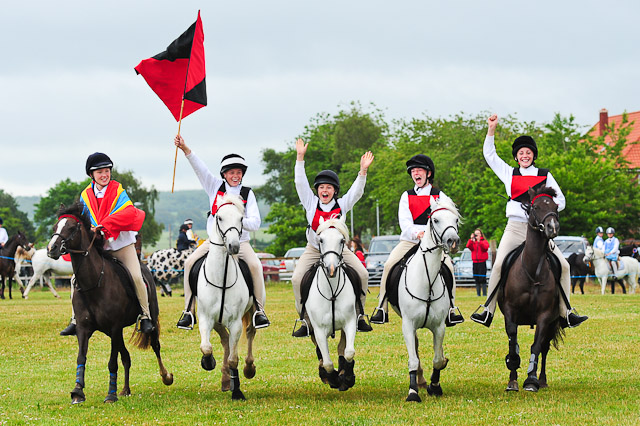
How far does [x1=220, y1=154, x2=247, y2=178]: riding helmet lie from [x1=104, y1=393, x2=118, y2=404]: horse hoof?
3172mm

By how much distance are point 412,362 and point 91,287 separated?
407 cm

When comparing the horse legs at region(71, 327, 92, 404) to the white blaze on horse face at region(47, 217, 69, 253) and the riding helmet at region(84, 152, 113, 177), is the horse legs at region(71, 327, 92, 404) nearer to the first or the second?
the white blaze on horse face at region(47, 217, 69, 253)

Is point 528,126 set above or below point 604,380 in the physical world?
above

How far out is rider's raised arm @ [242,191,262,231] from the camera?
34.4 ft

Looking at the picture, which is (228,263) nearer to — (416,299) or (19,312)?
(416,299)

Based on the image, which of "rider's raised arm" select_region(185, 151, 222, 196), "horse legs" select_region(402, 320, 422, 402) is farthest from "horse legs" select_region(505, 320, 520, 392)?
"rider's raised arm" select_region(185, 151, 222, 196)

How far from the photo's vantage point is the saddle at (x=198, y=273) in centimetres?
1079

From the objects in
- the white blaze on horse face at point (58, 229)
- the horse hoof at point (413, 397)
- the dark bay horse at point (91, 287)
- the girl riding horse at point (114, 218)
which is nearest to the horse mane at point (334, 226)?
the horse hoof at point (413, 397)

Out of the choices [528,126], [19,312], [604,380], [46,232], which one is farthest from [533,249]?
[46,232]

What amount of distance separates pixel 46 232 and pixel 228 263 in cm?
10840

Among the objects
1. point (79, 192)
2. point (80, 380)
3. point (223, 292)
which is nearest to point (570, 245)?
point (223, 292)

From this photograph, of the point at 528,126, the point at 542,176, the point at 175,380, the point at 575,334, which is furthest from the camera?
the point at 528,126

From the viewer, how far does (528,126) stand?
63219 millimetres

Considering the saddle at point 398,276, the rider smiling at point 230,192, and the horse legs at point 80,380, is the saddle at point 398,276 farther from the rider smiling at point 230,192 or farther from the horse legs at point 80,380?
the horse legs at point 80,380
